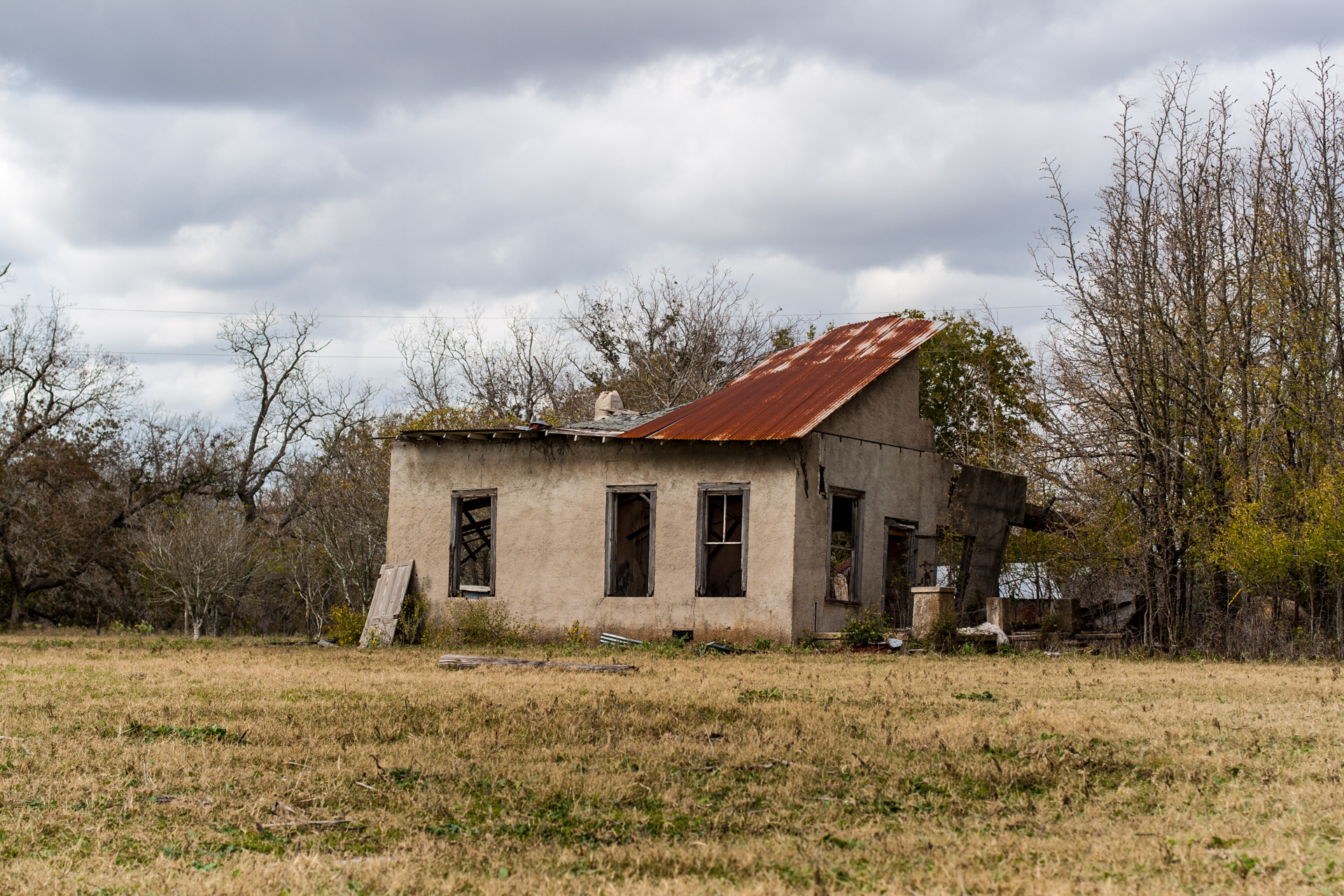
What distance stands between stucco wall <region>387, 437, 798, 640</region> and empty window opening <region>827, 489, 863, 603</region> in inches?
46.6

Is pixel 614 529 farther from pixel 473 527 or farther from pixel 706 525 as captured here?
pixel 473 527

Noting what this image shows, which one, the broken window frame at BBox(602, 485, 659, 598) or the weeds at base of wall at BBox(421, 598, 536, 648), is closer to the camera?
the broken window frame at BBox(602, 485, 659, 598)

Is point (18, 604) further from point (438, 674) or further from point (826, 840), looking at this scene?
point (826, 840)

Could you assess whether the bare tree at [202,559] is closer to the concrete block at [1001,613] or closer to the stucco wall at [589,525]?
the stucco wall at [589,525]

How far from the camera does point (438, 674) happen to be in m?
12.6

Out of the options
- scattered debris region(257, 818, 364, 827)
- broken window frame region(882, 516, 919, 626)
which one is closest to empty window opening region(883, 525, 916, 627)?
broken window frame region(882, 516, 919, 626)

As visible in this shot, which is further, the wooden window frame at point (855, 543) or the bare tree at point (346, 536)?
the bare tree at point (346, 536)

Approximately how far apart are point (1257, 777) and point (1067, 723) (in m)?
1.82

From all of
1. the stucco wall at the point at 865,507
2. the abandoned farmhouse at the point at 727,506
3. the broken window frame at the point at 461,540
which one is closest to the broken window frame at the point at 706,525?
the abandoned farmhouse at the point at 727,506

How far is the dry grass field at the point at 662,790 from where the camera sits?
4926 mm

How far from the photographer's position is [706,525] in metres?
18.2

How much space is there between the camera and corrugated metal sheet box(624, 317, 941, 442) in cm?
1792

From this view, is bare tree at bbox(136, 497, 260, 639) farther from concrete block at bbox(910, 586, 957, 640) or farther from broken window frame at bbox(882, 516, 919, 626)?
concrete block at bbox(910, 586, 957, 640)

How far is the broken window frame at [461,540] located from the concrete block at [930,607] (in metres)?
6.66
